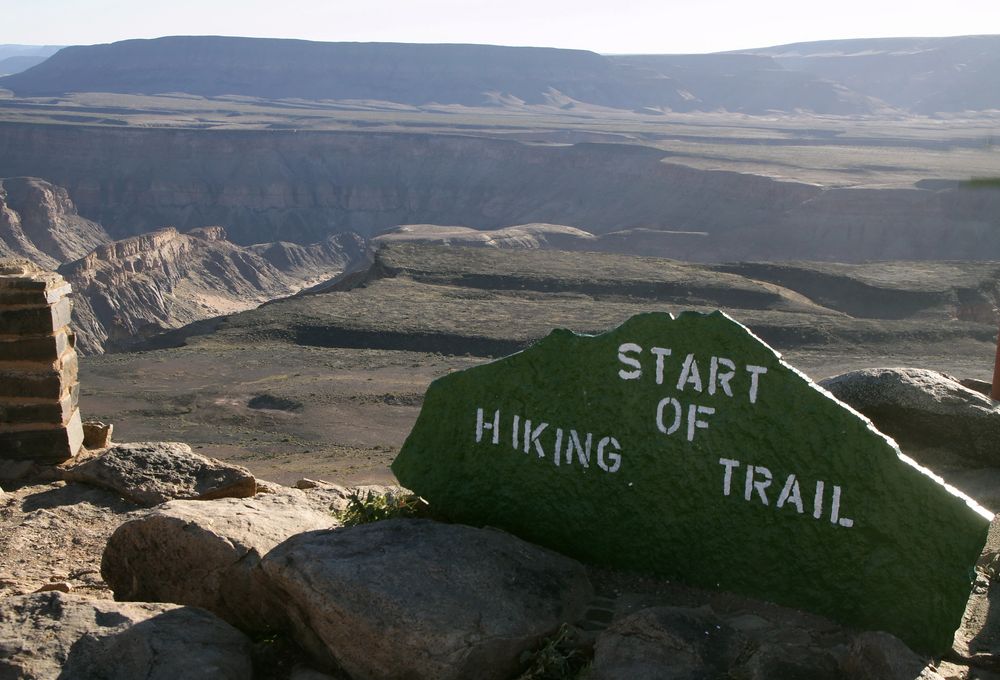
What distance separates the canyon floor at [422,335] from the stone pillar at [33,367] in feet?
22.6

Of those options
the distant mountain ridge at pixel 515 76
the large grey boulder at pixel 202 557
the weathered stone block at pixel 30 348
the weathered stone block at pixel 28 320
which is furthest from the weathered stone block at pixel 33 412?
the distant mountain ridge at pixel 515 76

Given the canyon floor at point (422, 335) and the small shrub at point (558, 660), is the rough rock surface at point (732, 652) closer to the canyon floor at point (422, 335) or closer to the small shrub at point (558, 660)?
the small shrub at point (558, 660)

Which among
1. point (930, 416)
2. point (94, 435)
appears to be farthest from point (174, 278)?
point (930, 416)

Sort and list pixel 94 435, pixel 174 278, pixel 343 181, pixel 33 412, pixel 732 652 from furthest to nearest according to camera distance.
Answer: pixel 343 181, pixel 174 278, pixel 94 435, pixel 33 412, pixel 732 652

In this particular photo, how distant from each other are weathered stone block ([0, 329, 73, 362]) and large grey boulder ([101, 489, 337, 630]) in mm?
3566

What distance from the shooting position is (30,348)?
962cm

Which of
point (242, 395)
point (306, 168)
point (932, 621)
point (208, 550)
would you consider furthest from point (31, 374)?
point (306, 168)

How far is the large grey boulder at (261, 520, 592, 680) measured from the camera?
5.25 m

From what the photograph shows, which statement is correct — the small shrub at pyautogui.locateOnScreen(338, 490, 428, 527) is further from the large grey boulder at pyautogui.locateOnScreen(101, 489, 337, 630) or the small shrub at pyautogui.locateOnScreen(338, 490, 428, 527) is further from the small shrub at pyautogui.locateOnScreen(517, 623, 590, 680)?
the small shrub at pyautogui.locateOnScreen(517, 623, 590, 680)

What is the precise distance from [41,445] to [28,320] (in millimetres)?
1159

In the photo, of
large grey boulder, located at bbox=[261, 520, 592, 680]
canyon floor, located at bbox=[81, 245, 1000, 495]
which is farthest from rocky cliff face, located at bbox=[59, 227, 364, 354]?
large grey boulder, located at bbox=[261, 520, 592, 680]

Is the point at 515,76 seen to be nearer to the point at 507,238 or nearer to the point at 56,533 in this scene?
the point at 507,238

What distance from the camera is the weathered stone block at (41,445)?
972cm

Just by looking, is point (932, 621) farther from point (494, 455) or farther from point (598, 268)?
point (598, 268)
